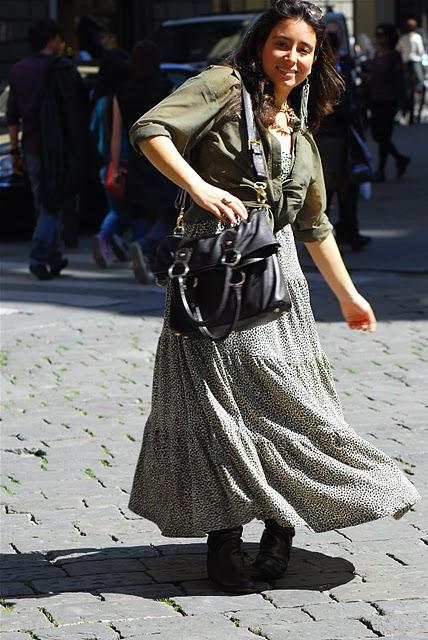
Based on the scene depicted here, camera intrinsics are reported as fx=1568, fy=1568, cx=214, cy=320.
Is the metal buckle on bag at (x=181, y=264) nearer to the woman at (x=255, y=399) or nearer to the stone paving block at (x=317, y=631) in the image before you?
the woman at (x=255, y=399)

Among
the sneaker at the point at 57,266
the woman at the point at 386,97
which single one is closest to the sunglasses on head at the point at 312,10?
the sneaker at the point at 57,266

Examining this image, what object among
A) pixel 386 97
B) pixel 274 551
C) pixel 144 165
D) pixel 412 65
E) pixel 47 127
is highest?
pixel 274 551

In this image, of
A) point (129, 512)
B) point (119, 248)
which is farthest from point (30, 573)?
point (119, 248)

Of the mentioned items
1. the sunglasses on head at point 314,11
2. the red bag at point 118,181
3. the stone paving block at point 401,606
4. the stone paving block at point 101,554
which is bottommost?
the red bag at point 118,181

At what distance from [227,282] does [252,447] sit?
21.7 inches

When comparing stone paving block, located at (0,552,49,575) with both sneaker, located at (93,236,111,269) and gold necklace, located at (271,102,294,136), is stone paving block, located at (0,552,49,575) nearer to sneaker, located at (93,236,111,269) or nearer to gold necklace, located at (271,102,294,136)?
gold necklace, located at (271,102,294,136)

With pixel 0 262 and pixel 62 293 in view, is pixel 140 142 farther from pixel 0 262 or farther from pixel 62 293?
pixel 0 262

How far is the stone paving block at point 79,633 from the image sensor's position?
4.31 m

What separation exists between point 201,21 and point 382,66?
9.38 feet

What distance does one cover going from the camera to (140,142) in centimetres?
443

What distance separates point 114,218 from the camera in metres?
12.7

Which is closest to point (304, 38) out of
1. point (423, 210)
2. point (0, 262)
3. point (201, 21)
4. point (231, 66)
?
point (231, 66)

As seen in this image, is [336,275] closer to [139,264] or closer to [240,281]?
[240,281]

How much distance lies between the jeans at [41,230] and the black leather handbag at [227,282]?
25.7 ft
